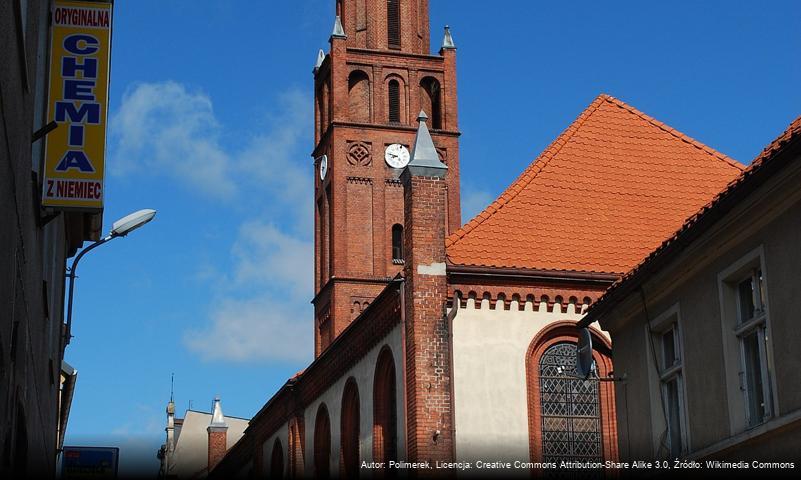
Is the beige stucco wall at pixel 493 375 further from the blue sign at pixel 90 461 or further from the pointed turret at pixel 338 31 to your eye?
the pointed turret at pixel 338 31

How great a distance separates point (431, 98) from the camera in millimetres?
50625

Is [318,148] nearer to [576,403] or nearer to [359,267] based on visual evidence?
[359,267]

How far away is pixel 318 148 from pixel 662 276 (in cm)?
3505

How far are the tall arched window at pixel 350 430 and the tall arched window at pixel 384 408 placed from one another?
6.94ft

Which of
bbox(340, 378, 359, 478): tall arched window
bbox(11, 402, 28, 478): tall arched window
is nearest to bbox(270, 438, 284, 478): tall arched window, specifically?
bbox(340, 378, 359, 478): tall arched window

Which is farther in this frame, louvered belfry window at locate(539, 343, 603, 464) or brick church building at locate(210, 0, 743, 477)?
louvered belfry window at locate(539, 343, 603, 464)

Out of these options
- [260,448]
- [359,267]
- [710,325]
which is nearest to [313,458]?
[260,448]

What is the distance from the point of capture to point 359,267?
4688 centimetres

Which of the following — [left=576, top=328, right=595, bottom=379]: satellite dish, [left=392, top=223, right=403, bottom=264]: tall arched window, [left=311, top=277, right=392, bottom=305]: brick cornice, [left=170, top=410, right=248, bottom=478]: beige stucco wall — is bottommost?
[left=576, top=328, right=595, bottom=379]: satellite dish

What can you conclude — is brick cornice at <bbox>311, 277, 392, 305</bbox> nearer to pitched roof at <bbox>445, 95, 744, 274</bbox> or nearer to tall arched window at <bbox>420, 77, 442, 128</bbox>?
tall arched window at <bbox>420, 77, 442, 128</bbox>

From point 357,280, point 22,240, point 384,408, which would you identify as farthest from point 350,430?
point 22,240

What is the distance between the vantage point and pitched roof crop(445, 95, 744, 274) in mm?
25141

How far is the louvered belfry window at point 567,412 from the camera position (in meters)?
23.9

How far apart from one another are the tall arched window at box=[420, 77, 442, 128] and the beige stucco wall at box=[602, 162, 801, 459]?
105ft
